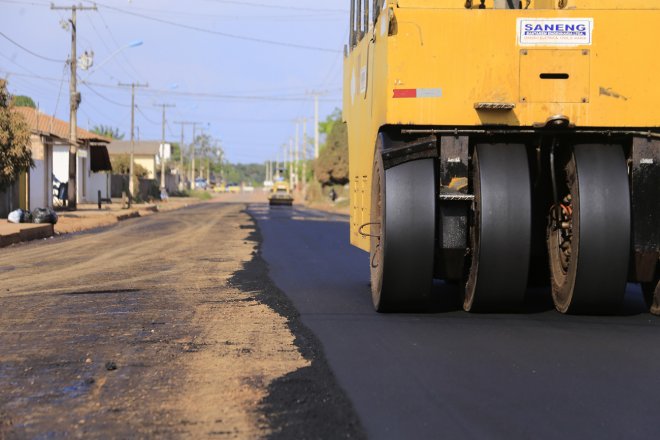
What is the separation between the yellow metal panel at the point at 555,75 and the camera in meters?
7.88

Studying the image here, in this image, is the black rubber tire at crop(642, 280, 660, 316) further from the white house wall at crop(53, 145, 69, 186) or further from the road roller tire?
the white house wall at crop(53, 145, 69, 186)

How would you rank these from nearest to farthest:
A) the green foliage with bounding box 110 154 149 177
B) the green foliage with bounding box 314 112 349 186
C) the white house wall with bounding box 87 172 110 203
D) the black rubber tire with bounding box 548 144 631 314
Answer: the black rubber tire with bounding box 548 144 631 314
the white house wall with bounding box 87 172 110 203
the green foliage with bounding box 314 112 349 186
the green foliage with bounding box 110 154 149 177

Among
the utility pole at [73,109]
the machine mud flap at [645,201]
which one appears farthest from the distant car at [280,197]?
the machine mud flap at [645,201]

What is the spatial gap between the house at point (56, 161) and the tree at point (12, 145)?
4275mm

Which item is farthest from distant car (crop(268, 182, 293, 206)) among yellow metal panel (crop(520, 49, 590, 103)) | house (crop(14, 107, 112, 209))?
yellow metal panel (crop(520, 49, 590, 103))

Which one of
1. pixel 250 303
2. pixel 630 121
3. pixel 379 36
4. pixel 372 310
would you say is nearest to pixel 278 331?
pixel 372 310

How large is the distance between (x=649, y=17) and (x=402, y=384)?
13.3 ft

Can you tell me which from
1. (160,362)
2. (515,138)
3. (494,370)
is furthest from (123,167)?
(494,370)

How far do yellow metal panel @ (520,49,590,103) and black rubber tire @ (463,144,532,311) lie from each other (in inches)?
21.5

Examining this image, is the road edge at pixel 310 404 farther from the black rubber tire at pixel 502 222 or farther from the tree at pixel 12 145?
the tree at pixel 12 145

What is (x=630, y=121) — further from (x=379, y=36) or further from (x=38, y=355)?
(x=38, y=355)

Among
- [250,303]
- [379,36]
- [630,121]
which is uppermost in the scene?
[379,36]

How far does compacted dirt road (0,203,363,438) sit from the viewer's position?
471 centimetres

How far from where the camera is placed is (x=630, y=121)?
7840 mm
